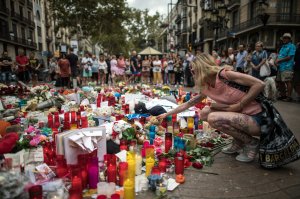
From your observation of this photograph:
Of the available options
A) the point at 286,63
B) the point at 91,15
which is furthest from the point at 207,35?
the point at 286,63

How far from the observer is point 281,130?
2.79 m

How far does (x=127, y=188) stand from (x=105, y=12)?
27.5m

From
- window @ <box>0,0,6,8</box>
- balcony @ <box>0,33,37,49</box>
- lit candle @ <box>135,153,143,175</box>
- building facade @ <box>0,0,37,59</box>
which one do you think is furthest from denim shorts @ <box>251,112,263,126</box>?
window @ <box>0,0,6,8</box>

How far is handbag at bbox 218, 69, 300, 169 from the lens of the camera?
276 centimetres

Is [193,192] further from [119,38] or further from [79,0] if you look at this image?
[119,38]

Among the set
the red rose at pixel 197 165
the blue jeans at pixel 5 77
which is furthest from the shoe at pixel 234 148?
the blue jeans at pixel 5 77

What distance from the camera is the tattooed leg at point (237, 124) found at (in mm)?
2938

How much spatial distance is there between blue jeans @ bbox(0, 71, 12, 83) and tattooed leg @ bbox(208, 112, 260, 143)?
492 inches

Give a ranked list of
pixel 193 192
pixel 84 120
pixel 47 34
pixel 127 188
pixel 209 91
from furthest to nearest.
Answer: pixel 47 34 → pixel 84 120 → pixel 209 91 → pixel 193 192 → pixel 127 188

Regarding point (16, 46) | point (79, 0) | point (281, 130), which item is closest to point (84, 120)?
point (281, 130)

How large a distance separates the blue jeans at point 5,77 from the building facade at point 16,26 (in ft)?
61.9

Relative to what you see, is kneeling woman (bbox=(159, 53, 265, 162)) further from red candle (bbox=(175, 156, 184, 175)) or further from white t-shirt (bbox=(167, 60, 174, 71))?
white t-shirt (bbox=(167, 60, 174, 71))

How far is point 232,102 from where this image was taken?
309cm

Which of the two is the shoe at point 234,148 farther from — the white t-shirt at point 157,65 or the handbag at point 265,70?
the white t-shirt at point 157,65
